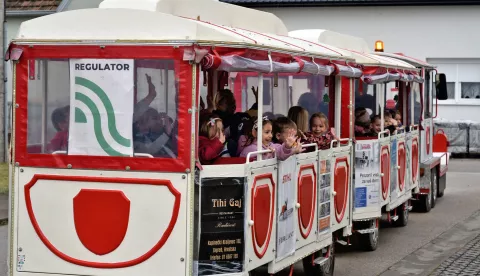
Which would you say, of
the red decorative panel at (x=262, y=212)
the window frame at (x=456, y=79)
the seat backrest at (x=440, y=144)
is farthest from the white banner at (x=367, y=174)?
the window frame at (x=456, y=79)

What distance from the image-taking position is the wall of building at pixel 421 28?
32.8 metres

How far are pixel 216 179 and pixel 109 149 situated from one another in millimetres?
846

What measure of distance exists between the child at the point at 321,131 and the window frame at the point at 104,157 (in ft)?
10.5

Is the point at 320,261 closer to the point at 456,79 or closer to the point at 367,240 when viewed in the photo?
the point at 367,240

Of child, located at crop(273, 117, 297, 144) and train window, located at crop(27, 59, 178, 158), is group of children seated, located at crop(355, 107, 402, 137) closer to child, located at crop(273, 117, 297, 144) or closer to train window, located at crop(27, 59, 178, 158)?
child, located at crop(273, 117, 297, 144)

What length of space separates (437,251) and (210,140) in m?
5.85

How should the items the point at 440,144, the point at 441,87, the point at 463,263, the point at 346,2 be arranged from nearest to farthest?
the point at 463,263 < the point at 441,87 < the point at 440,144 < the point at 346,2

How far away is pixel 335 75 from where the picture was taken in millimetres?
10672

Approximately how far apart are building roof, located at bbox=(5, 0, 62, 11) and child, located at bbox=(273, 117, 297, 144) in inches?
908

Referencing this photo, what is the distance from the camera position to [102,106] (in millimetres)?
7613

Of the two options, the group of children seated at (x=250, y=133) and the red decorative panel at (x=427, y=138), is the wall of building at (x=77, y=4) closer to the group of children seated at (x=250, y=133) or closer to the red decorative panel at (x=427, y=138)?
the red decorative panel at (x=427, y=138)

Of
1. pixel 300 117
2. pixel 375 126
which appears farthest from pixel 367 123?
pixel 300 117

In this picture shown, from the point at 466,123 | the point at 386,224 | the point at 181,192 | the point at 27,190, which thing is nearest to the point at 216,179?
the point at 181,192

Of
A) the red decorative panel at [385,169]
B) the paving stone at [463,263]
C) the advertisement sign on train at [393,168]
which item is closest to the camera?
the paving stone at [463,263]
